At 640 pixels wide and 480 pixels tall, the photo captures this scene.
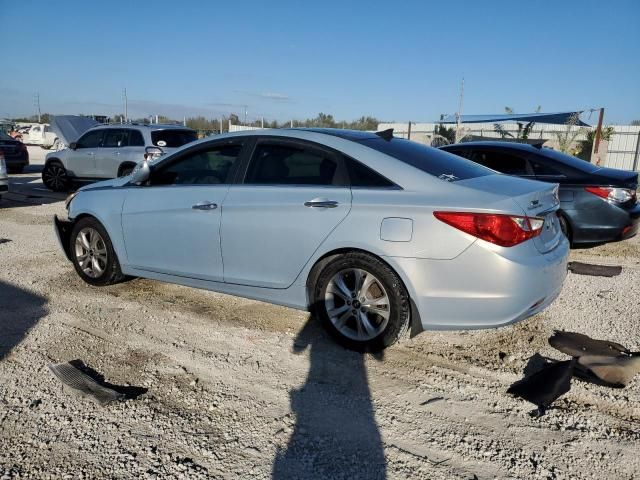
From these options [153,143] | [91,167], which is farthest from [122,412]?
[91,167]

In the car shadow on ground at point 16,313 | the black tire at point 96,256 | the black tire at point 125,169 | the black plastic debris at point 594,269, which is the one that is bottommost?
the car shadow on ground at point 16,313

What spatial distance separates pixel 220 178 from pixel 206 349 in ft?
4.62

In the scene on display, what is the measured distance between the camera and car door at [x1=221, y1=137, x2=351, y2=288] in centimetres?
369

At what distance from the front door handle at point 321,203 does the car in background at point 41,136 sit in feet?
109

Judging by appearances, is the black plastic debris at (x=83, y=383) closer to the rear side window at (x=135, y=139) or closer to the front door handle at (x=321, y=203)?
the front door handle at (x=321, y=203)

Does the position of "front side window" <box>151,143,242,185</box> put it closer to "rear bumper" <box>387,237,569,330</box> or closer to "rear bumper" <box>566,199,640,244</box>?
"rear bumper" <box>387,237,569,330</box>

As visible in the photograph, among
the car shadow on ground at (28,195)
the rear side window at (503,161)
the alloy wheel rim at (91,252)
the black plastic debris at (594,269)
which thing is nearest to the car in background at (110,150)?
the car shadow on ground at (28,195)

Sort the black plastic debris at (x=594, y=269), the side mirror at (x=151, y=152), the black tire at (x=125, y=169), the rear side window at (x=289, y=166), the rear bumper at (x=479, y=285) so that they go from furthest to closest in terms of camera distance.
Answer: the black tire at (x=125, y=169), the side mirror at (x=151, y=152), the black plastic debris at (x=594, y=269), the rear side window at (x=289, y=166), the rear bumper at (x=479, y=285)

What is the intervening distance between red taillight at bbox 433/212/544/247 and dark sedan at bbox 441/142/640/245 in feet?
11.4

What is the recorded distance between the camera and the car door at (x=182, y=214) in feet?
13.8

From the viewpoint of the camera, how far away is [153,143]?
10.9m

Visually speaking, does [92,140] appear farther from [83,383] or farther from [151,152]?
[83,383]

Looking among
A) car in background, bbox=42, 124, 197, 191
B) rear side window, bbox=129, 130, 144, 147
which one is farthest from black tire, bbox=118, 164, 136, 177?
rear side window, bbox=129, 130, 144, 147

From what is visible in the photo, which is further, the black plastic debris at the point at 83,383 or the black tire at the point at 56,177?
the black tire at the point at 56,177
